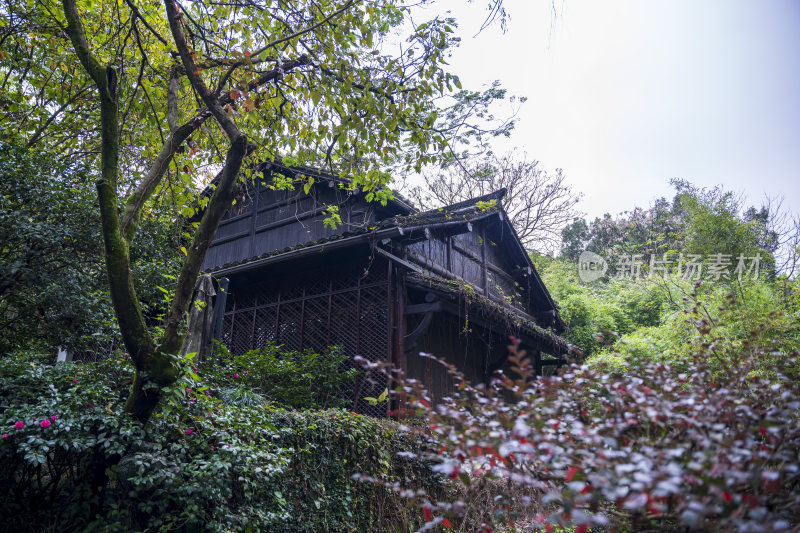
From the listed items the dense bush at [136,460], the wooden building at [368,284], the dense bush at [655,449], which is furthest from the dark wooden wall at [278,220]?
the dense bush at [655,449]

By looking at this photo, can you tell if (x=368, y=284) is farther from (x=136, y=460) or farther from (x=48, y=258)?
(x=136, y=460)

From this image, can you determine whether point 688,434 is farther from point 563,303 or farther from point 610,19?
point 563,303

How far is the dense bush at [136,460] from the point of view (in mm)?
3240

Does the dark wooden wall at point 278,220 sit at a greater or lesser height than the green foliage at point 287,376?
greater

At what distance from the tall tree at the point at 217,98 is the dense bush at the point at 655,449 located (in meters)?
2.40

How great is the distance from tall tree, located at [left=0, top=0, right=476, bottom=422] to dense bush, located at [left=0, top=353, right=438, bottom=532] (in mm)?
289

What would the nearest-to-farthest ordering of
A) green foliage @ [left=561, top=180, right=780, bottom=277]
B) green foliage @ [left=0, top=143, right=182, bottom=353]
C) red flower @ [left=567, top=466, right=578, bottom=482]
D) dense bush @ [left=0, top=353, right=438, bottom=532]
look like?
red flower @ [left=567, top=466, right=578, bottom=482] < dense bush @ [left=0, top=353, right=438, bottom=532] < green foliage @ [left=0, top=143, right=182, bottom=353] < green foliage @ [left=561, top=180, right=780, bottom=277]

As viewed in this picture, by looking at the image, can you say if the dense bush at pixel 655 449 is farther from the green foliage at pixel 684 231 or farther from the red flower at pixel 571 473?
the green foliage at pixel 684 231

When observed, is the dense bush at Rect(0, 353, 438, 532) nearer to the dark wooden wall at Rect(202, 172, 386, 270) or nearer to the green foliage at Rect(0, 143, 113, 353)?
the green foliage at Rect(0, 143, 113, 353)

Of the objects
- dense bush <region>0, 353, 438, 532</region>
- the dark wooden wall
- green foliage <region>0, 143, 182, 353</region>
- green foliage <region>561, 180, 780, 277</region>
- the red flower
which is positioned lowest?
dense bush <region>0, 353, 438, 532</region>

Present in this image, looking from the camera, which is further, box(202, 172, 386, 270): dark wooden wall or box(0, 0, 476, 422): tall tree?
box(202, 172, 386, 270): dark wooden wall

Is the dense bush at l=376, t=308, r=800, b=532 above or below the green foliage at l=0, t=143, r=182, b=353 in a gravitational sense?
below

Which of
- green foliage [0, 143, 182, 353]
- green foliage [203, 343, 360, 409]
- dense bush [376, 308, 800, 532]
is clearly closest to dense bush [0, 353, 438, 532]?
green foliage [203, 343, 360, 409]

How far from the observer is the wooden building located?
744 centimetres
